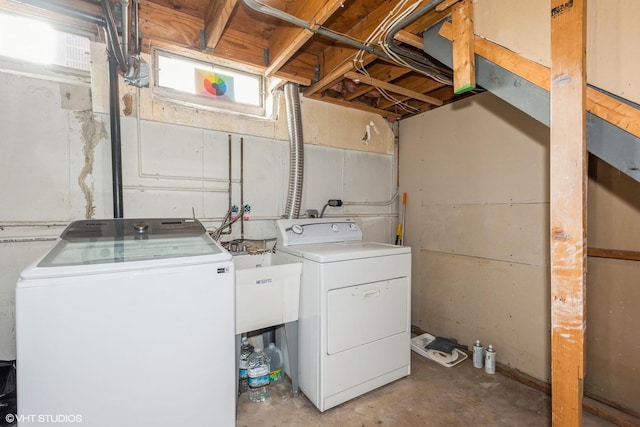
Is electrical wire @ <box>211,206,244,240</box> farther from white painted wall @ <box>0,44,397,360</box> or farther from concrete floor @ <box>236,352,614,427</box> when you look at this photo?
concrete floor @ <box>236,352,614,427</box>

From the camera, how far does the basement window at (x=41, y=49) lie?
5.73 feet

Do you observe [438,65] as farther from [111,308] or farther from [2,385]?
[2,385]

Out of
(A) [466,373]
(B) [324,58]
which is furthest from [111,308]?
(A) [466,373]

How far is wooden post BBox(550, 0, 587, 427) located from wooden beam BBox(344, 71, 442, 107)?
134 centimetres

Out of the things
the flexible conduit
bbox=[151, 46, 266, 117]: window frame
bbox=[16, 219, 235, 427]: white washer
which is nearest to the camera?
bbox=[16, 219, 235, 427]: white washer

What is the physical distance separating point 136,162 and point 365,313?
1.92 metres

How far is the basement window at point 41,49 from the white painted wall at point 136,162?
7 cm

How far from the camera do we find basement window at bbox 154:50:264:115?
2.22m

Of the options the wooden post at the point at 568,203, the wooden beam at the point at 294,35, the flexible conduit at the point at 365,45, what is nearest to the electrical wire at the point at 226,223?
the wooden beam at the point at 294,35

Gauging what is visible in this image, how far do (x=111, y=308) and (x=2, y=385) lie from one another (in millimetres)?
1235

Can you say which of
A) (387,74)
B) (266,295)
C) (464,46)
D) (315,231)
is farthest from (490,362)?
(387,74)

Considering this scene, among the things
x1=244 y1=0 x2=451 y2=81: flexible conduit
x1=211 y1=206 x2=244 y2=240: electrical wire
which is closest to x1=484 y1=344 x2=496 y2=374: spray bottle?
x1=244 y1=0 x2=451 y2=81: flexible conduit

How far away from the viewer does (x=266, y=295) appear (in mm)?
1915

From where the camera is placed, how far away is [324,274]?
1.82m
